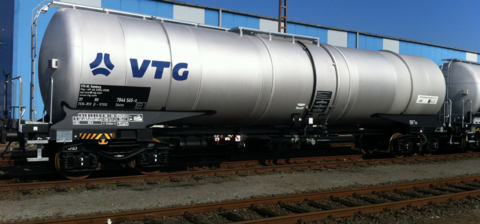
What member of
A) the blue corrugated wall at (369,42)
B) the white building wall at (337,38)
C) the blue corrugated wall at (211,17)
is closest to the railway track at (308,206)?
the blue corrugated wall at (211,17)

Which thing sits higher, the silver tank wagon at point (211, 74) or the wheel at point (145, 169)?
the silver tank wagon at point (211, 74)

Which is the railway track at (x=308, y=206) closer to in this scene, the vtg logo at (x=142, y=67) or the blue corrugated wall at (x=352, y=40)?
the vtg logo at (x=142, y=67)

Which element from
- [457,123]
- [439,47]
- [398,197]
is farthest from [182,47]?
[439,47]

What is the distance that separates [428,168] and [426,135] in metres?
3.07

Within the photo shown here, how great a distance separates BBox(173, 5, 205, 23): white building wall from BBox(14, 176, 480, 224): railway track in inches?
753

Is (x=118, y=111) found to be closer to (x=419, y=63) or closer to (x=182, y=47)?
(x=182, y=47)

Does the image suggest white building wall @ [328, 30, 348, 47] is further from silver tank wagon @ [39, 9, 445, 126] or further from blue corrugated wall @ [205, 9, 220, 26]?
silver tank wagon @ [39, 9, 445, 126]

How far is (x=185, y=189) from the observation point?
28.0 feet

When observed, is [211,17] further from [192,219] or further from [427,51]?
[427,51]

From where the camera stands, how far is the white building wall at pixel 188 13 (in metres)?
24.4

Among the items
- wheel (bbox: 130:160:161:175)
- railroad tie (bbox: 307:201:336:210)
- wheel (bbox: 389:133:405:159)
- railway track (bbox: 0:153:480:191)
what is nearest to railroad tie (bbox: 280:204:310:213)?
railroad tie (bbox: 307:201:336:210)

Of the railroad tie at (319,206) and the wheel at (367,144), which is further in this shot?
the wheel at (367,144)

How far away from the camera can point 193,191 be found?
835 centimetres

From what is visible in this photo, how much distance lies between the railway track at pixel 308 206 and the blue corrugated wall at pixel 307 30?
70.8 ft
